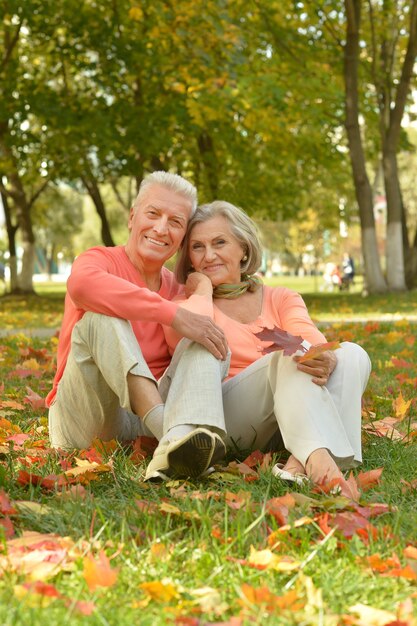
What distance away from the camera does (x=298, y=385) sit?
3.49 m

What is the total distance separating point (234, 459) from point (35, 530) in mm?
1295

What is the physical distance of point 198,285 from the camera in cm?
411

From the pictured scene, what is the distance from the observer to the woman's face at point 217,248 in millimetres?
4219

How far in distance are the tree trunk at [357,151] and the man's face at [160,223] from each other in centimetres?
1589

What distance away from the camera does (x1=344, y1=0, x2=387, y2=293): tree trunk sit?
1909 cm

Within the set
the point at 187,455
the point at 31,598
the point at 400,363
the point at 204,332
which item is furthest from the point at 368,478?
the point at 400,363

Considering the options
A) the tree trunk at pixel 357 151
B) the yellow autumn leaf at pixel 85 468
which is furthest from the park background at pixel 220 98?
the yellow autumn leaf at pixel 85 468

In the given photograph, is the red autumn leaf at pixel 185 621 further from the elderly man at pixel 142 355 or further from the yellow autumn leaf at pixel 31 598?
the elderly man at pixel 142 355

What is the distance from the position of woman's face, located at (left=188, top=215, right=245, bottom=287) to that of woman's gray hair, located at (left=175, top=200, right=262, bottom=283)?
2 cm

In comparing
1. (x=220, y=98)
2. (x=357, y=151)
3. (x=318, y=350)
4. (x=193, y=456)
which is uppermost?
(x=220, y=98)

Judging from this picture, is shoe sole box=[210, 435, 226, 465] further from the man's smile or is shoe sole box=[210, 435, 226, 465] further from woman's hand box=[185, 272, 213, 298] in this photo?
the man's smile

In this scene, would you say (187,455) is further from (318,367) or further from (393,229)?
(393,229)

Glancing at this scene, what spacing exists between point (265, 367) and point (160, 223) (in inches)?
A: 33.9

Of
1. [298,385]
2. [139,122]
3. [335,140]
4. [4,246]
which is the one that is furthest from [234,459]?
[4,246]
